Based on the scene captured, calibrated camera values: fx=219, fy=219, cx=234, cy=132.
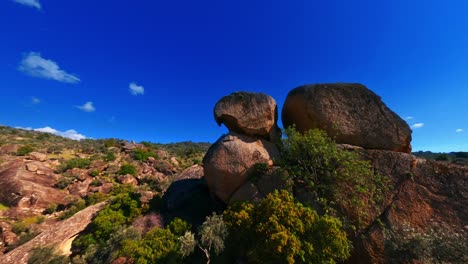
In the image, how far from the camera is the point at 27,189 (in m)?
27.2

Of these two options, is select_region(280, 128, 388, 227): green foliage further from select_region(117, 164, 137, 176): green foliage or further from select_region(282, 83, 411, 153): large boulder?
select_region(117, 164, 137, 176): green foliage

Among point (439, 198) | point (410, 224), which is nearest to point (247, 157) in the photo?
point (410, 224)

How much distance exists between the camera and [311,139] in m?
13.9

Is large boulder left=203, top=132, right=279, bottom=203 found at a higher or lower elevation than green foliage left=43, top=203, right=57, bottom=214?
higher

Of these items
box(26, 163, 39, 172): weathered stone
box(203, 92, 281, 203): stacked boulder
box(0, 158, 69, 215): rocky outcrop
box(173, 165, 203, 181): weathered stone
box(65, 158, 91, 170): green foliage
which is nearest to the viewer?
box(203, 92, 281, 203): stacked boulder

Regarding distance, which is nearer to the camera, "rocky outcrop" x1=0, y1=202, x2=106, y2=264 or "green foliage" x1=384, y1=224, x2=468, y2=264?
"green foliage" x1=384, y1=224, x2=468, y2=264

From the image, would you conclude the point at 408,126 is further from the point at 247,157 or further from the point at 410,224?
the point at 247,157

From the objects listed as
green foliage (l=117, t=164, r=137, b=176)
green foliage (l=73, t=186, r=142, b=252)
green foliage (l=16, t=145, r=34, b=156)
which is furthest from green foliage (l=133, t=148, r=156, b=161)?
green foliage (l=73, t=186, r=142, b=252)

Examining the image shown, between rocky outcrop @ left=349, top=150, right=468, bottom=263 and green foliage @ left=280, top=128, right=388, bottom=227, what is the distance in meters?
0.63

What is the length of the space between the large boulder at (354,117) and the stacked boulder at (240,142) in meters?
3.00

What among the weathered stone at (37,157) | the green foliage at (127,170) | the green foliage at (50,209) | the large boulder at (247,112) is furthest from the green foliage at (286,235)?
the weathered stone at (37,157)

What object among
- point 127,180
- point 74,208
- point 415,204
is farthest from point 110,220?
point 127,180

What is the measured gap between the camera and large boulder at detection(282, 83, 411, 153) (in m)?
15.1

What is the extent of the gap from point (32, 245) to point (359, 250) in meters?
21.4
